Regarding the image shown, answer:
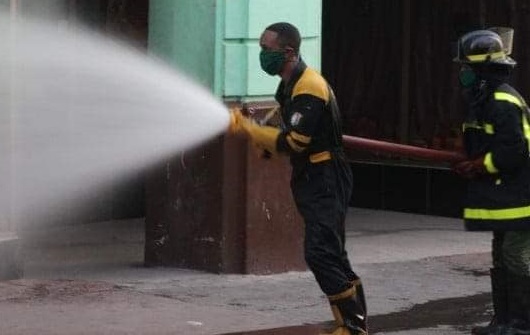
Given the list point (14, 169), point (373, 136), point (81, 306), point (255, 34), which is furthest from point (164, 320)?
point (373, 136)

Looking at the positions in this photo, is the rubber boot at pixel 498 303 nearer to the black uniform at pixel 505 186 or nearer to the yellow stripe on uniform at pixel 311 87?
the black uniform at pixel 505 186

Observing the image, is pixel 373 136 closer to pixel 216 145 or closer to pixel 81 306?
pixel 216 145

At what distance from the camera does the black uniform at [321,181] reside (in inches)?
313

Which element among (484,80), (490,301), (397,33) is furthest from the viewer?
(397,33)

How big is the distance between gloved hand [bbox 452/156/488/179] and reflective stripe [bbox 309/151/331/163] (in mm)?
855

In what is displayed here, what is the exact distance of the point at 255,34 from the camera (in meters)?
10.5

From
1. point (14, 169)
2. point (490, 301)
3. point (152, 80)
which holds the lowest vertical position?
point (490, 301)

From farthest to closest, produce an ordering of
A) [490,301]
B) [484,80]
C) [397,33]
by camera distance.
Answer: [397,33] → [490,301] → [484,80]

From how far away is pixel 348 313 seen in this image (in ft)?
26.7

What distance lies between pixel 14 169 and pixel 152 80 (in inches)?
45.4

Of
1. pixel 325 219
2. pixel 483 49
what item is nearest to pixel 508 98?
pixel 483 49

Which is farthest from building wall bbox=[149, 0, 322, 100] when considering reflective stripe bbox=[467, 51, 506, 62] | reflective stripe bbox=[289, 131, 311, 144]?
reflective stripe bbox=[289, 131, 311, 144]

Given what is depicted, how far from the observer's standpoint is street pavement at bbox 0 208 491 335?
29.1ft

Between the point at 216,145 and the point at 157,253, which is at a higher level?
the point at 216,145
